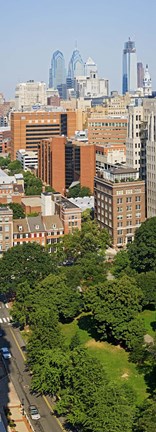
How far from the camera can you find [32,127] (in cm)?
12888

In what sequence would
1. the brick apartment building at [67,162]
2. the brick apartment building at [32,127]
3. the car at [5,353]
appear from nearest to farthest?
the car at [5,353]
the brick apartment building at [67,162]
the brick apartment building at [32,127]

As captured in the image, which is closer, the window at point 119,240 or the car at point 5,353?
the car at point 5,353

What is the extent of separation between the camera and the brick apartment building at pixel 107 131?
114 m

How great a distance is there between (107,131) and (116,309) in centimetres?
7102

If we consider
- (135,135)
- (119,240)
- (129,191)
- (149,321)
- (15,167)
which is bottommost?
(149,321)

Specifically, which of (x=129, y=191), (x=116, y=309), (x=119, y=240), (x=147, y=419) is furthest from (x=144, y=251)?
(x=147, y=419)

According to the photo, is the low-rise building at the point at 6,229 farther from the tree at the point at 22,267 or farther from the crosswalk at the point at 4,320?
the crosswalk at the point at 4,320

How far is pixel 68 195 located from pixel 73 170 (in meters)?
4.50

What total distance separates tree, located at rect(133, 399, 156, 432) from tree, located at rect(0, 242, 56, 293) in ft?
75.0

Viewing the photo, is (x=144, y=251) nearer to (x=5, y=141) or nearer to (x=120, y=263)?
(x=120, y=263)

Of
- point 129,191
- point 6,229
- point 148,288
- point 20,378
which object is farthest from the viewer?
point 129,191

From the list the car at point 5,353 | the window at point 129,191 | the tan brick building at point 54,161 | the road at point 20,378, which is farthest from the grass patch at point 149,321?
the tan brick building at point 54,161

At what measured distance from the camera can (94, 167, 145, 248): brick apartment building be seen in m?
73.8

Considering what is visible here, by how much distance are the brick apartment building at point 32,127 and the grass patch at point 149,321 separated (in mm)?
78181
